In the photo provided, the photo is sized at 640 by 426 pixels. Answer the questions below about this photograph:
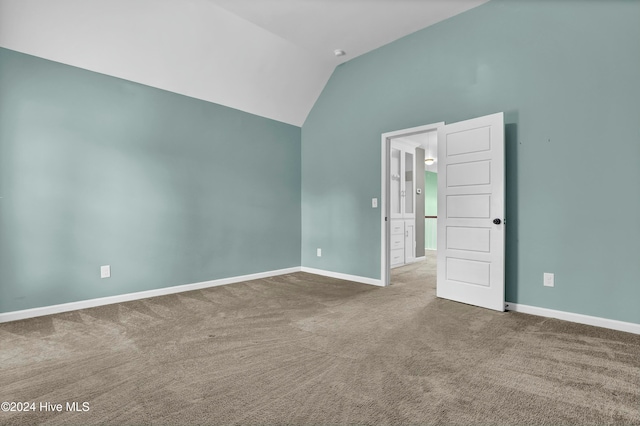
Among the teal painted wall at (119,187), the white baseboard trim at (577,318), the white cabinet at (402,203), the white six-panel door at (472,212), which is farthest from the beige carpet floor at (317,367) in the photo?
the white cabinet at (402,203)

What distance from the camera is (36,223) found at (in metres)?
2.99

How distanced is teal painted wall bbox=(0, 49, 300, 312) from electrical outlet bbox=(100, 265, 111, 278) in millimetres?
56

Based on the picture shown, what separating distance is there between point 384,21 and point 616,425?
4.04 meters

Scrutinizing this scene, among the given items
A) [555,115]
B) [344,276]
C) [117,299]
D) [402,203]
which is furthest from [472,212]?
[117,299]

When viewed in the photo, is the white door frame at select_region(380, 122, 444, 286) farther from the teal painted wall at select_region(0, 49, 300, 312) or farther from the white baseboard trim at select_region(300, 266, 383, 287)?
the teal painted wall at select_region(0, 49, 300, 312)

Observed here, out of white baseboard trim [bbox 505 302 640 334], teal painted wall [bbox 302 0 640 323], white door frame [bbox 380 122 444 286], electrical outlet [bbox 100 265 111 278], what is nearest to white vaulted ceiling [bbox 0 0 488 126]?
teal painted wall [bbox 302 0 640 323]

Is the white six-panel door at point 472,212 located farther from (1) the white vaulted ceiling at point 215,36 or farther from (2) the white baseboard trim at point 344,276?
(1) the white vaulted ceiling at point 215,36

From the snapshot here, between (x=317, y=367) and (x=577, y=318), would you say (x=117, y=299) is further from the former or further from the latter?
(x=577, y=318)

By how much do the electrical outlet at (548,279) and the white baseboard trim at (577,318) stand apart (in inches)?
9.5

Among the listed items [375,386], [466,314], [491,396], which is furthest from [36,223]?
[466,314]

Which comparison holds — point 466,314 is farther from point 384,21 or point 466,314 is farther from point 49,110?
point 49,110

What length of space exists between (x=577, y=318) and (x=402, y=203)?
3.52 m

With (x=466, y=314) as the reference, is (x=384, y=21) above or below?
above

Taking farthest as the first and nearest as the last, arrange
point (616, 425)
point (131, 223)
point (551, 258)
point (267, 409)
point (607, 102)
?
point (131, 223), point (551, 258), point (607, 102), point (267, 409), point (616, 425)
